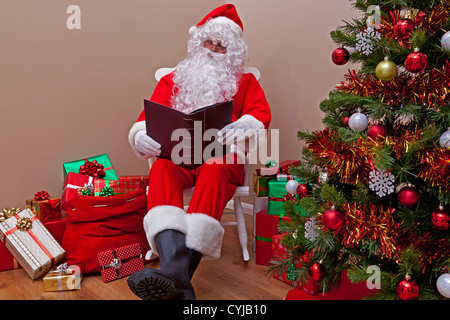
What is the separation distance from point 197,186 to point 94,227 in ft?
1.87

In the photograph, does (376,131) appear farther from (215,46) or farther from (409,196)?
(215,46)

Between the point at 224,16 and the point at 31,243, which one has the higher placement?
the point at 224,16

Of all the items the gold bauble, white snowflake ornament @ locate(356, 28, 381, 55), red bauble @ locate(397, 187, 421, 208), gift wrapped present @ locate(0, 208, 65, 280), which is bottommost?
gift wrapped present @ locate(0, 208, 65, 280)

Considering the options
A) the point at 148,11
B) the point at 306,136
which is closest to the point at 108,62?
the point at 148,11

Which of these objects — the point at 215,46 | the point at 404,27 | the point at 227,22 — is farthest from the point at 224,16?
the point at 404,27

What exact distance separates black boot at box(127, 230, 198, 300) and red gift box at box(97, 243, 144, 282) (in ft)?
1.29

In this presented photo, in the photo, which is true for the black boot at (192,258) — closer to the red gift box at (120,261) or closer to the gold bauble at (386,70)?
the red gift box at (120,261)

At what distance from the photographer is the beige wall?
6.28 feet

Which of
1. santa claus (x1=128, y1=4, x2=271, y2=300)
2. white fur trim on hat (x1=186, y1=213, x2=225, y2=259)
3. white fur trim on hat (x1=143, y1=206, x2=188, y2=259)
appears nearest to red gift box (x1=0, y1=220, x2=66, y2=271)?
santa claus (x1=128, y1=4, x2=271, y2=300)

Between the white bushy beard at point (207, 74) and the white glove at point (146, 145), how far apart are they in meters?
0.34

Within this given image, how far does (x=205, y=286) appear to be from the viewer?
1.56 m

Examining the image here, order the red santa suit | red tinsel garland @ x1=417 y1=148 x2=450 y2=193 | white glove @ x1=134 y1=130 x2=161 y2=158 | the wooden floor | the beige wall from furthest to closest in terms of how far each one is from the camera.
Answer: the beige wall < white glove @ x1=134 y1=130 x2=161 y2=158 < the wooden floor < the red santa suit < red tinsel garland @ x1=417 y1=148 x2=450 y2=193

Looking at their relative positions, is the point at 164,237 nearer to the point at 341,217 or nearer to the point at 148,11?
the point at 341,217

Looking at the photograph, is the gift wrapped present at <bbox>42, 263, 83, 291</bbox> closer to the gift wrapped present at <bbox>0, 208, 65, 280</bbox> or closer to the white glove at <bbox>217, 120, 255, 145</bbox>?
the gift wrapped present at <bbox>0, 208, 65, 280</bbox>
